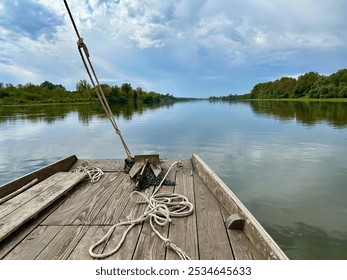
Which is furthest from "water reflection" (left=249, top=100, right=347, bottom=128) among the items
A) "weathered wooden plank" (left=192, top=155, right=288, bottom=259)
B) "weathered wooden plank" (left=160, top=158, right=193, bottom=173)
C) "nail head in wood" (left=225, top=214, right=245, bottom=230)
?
"nail head in wood" (left=225, top=214, right=245, bottom=230)

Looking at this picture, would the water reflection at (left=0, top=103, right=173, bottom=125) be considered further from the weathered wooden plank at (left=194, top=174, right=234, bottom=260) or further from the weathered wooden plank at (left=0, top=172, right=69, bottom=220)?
the weathered wooden plank at (left=194, top=174, right=234, bottom=260)

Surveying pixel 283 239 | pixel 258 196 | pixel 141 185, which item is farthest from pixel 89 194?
pixel 258 196

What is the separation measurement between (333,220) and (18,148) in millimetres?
10860

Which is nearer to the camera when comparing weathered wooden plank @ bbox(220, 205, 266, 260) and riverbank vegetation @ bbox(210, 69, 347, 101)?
weathered wooden plank @ bbox(220, 205, 266, 260)

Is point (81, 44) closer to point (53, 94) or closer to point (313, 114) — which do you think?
point (313, 114)

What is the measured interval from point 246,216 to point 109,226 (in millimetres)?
1126

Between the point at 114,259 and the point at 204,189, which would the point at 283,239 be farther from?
the point at 114,259

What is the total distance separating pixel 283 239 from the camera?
334 centimetres

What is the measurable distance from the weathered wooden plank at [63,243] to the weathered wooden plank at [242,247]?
3.78 feet

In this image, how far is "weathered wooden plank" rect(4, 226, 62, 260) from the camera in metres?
1.73

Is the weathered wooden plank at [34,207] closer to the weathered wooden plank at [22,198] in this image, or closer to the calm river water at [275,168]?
the weathered wooden plank at [22,198]

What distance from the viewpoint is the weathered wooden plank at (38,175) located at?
9.13 ft

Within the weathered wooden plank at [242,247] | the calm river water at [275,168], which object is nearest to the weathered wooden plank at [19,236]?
the weathered wooden plank at [242,247]

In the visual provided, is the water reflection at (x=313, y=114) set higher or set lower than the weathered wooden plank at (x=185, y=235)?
higher
